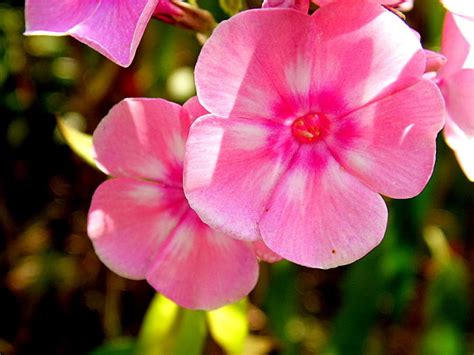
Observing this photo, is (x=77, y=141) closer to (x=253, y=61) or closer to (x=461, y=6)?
(x=253, y=61)

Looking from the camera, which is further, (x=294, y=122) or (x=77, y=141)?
(x=77, y=141)

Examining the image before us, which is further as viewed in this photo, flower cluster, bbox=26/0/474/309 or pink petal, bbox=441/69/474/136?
pink petal, bbox=441/69/474/136

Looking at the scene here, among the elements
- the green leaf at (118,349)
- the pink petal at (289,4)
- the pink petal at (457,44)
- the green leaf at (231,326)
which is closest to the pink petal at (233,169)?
the pink petal at (289,4)

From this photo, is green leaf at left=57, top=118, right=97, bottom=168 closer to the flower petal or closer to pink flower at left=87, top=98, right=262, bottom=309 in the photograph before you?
pink flower at left=87, top=98, right=262, bottom=309

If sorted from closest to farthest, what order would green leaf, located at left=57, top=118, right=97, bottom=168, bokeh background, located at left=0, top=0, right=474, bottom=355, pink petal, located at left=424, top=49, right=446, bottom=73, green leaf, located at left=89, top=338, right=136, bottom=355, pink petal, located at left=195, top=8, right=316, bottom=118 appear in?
pink petal, located at left=195, top=8, right=316, bottom=118 < pink petal, located at left=424, top=49, right=446, bottom=73 < green leaf, located at left=57, top=118, right=97, bottom=168 < green leaf, located at left=89, top=338, right=136, bottom=355 < bokeh background, located at left=0, top=0, right=474, bottom=355

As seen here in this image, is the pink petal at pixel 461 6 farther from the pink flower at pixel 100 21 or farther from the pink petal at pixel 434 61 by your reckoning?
the pink flower at pixel 100 21

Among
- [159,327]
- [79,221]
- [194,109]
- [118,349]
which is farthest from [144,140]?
[79,221]

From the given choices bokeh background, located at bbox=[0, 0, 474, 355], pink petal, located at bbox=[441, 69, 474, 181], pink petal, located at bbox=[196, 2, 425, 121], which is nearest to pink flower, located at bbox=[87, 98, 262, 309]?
pink petal, located at bbox=[196, 2, 425, 121]
